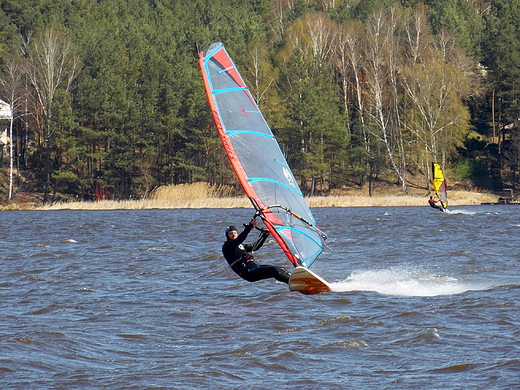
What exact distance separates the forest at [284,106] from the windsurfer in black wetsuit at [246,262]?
1246 inches

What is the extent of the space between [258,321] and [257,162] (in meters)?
2.23

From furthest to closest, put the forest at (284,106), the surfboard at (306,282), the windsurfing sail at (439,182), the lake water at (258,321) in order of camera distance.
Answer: the forest at (284,106)
the windsurfing sail at (439,182)
the surfboard at (306,282)
the lake water at (258,321)

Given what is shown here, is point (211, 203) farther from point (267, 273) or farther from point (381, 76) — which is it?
point (267, 273)

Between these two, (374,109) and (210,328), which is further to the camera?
(374,109)

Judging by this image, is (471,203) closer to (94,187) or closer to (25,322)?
(94,187)

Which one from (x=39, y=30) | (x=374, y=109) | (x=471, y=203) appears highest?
(x=39, y=30)

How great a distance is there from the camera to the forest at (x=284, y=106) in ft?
138

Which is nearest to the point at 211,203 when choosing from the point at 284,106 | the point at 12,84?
the point at 284,106

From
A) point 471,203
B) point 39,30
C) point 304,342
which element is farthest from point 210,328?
point 39,30

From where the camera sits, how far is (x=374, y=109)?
155 feet

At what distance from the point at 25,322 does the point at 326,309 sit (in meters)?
3.34

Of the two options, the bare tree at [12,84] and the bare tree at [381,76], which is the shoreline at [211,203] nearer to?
the bare tree at [381,76]

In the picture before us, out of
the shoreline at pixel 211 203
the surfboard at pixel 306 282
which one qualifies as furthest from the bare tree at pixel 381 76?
the surfboard at pixel 306 282

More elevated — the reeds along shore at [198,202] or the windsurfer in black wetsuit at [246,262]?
the windsurfer in black wetsuit at [246,262]
